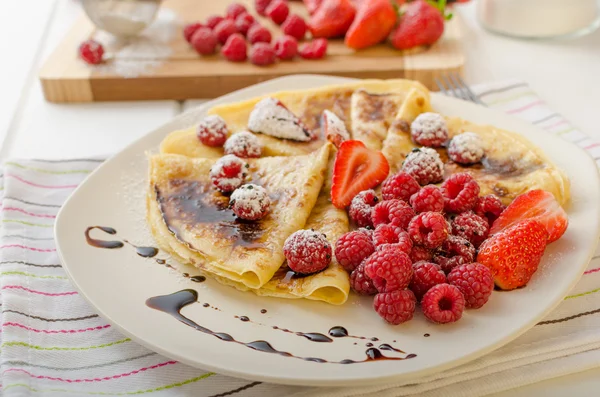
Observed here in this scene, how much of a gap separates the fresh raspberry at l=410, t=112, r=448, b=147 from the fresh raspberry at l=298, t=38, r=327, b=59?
1.06 meters

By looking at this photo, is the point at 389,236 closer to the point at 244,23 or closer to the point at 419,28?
the point at 419,28

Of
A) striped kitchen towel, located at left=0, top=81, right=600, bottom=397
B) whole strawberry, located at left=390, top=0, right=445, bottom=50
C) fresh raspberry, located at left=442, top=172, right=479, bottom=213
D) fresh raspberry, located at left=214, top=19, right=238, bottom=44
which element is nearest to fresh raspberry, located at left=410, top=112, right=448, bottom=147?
fresh raspberry, located at left=442, top=172, right=479, bottom=213

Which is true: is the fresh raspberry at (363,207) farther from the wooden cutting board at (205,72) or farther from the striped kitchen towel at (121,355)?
the wooden cutting board at (205,72)

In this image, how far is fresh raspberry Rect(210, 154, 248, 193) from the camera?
222 cm

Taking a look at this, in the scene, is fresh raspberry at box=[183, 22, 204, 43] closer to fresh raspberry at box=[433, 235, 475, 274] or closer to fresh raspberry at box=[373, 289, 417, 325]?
fresh raspberry at box=[433, 235, 475, 274]

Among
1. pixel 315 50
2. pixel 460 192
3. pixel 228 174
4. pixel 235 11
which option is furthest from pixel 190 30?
pixel 460 192

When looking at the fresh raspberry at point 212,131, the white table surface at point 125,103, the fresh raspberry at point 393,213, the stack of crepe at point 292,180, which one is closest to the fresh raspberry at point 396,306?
the stack of crepe at point 292,180

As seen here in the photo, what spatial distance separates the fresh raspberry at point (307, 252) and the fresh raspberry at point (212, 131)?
67 centimetres

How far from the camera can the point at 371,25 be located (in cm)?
339

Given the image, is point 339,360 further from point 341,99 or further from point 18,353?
point 341,99

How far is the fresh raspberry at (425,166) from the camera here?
7.20ft

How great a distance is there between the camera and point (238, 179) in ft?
7.32

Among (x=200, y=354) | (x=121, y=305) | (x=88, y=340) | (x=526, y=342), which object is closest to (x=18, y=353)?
(x=88, y=340)

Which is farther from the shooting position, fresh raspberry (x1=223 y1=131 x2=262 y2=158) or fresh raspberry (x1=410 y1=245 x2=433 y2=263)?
fresh raspberry (x1=223 y1=131 x2=262 y2=158)
